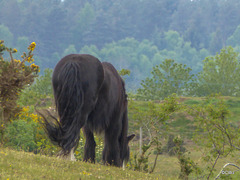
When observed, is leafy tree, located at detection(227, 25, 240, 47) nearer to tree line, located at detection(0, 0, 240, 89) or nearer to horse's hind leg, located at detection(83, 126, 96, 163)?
tree line, located at detection(0, 0, 240, 89)

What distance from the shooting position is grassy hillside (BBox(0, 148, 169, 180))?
5672 millimetres

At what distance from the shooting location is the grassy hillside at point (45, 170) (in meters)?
5.67

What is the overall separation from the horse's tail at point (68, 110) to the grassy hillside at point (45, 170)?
47 centimetres

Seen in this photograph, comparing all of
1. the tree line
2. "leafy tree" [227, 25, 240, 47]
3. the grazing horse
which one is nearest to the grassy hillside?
the grazing horse

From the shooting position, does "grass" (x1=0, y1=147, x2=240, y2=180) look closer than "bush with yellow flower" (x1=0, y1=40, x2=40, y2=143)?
Yes

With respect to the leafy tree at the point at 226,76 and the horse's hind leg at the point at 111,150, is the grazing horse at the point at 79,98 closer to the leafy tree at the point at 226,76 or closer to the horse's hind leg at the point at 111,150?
the horse's hind leg at the point at 111,150

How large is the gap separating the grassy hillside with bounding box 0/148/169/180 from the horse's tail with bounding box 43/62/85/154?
1.53 ft

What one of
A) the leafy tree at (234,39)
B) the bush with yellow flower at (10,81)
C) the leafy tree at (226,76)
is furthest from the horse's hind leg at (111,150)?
the leafy tree at (234,39)

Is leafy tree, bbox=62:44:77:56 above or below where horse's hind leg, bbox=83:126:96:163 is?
above

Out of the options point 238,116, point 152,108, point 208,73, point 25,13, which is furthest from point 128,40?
point 152,108

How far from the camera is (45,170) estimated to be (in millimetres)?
6066

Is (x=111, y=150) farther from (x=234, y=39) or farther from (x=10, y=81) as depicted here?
(x=234, y=39)

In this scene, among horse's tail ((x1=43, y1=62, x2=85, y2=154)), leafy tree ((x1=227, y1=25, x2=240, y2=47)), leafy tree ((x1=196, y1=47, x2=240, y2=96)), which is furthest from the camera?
leafy tree ((x1=227, y1=25, x2=240, y2=47))

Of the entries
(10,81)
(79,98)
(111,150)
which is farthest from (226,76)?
(79,98)
